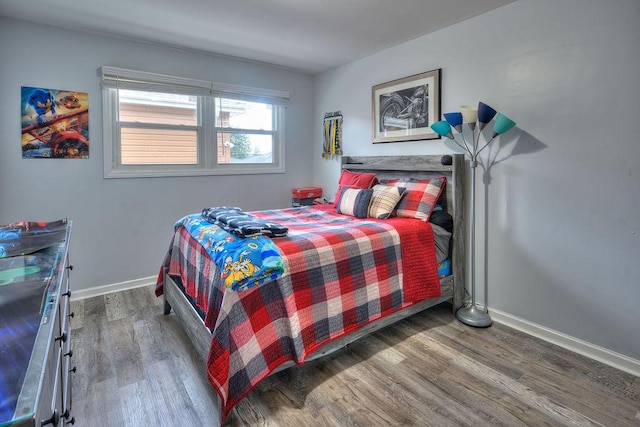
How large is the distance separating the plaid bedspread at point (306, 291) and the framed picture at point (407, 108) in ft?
3.34

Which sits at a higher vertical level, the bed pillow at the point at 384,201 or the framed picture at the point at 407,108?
the framed picture at the point at 407,108

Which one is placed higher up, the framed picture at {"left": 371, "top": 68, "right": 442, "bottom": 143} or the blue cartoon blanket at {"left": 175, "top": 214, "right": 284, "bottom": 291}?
the framed picture at {"left": 371, "top": 68, "right": 442, "bottom": 143}

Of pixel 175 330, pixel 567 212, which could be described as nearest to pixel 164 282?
pixel 175 330

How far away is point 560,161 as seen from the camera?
7.75 feet

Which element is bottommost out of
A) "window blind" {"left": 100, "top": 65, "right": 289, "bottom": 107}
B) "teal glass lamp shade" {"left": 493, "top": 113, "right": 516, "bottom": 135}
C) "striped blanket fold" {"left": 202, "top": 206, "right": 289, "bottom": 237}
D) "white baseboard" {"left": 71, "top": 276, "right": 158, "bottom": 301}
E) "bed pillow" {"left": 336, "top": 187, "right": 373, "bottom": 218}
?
"white baseboard" {"left": 71, "top": 276, "right": 158, "bottom": 301}

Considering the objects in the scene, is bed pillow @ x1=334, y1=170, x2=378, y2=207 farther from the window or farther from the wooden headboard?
the window

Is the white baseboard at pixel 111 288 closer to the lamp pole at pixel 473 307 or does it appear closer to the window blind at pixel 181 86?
the window blind at pixel 181 86

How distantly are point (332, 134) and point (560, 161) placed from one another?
→ 2.51m

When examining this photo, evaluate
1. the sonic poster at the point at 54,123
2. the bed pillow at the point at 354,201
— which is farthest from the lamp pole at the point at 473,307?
the sonic poster at the point at 54,123

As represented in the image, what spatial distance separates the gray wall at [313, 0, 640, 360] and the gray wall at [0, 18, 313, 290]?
2.47 metres

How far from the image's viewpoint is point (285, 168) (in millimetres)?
4469

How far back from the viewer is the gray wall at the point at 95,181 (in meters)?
2.85

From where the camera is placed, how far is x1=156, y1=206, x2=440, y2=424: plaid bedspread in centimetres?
169

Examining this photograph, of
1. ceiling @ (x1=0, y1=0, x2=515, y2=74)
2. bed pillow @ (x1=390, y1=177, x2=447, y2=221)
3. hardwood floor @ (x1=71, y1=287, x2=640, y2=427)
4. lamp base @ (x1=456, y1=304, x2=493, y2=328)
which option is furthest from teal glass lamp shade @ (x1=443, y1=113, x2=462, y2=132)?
hardwood floor @ (x1=71, y1=287, x2=640, y2=427)
